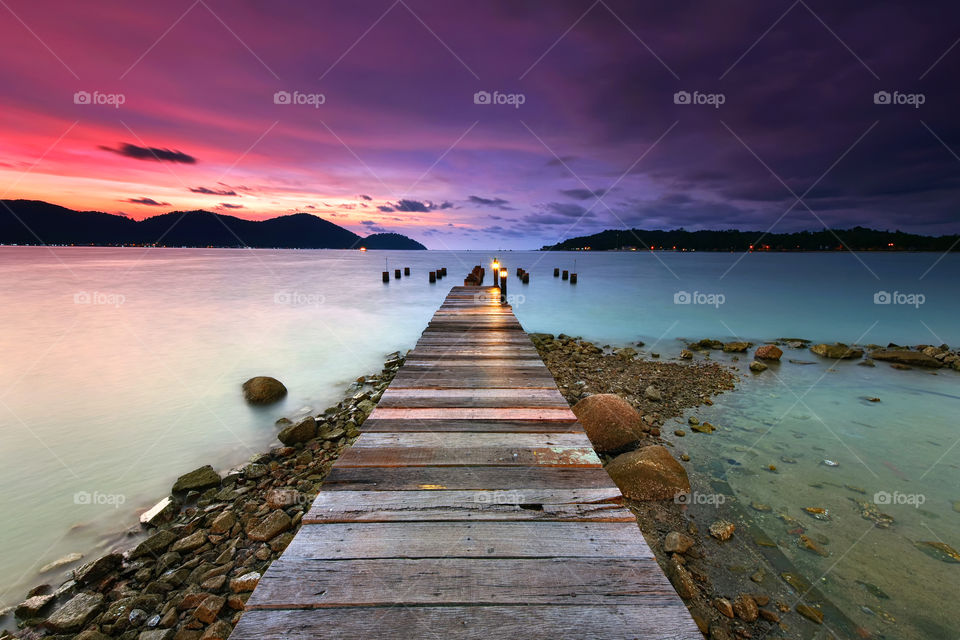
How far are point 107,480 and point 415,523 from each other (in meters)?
6.20

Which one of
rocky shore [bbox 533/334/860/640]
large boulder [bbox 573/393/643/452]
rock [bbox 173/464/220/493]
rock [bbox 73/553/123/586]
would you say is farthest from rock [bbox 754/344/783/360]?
rock [bbox 73/553/123/586]

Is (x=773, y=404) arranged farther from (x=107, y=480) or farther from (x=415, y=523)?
(x=107, y=480)

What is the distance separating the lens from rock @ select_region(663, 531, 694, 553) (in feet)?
12.9

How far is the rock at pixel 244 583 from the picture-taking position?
347cm

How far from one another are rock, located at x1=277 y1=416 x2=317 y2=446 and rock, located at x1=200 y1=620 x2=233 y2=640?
133 inches

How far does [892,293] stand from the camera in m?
29.0

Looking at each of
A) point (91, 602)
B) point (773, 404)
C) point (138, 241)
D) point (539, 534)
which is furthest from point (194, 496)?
point (138, 241)

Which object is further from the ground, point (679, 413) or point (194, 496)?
point (679, 413)

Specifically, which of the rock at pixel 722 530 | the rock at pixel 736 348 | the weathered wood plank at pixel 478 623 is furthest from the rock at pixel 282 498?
the rock at pixel 736 348

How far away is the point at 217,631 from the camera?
3053mm

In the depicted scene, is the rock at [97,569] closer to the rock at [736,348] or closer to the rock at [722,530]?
the rock at [722,530]

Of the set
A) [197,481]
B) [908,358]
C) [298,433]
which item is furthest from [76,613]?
[908,358]

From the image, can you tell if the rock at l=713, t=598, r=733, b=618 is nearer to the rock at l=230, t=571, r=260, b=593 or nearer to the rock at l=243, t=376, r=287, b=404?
the rock at l=230, t=571, r=260, b=593

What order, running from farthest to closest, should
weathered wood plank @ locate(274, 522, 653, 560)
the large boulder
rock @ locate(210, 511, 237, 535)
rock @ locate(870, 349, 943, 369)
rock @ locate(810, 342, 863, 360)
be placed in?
rock @ locate(810, 342, 863, 360), rock @ locate(870, 349, 943, 369), the large boulder, rock @ locate(210, 511, 237, 535), weathered wood plank @ locate(274, 522, 653, 560)
